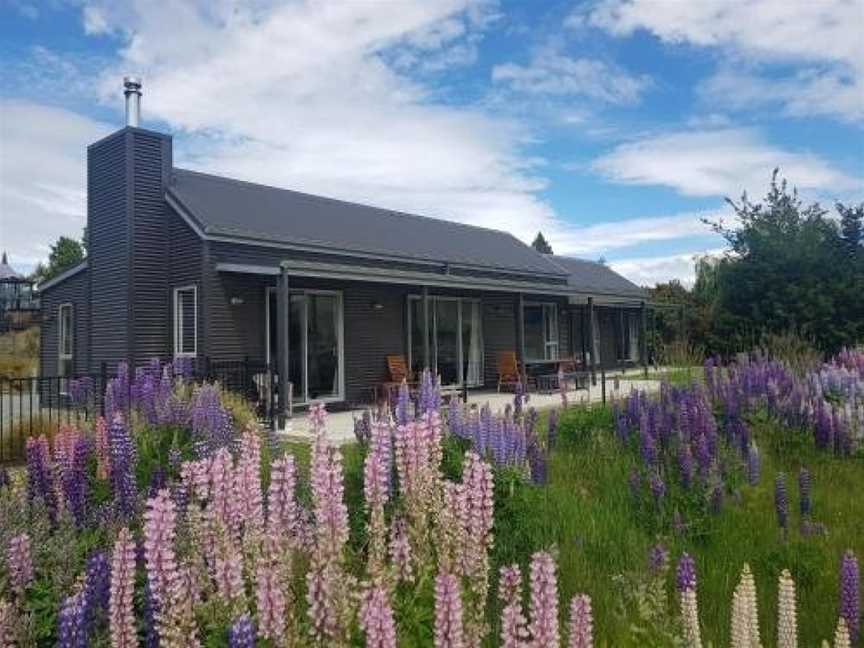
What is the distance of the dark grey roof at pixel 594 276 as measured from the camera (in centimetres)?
2888

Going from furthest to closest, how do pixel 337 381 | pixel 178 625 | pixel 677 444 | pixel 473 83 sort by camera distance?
pixel 337 381, pixel 473 83, pixel 677 444, pixel 178 625

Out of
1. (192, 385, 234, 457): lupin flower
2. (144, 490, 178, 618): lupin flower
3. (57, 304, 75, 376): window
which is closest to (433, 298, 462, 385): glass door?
(57, 304, 75, 376): window

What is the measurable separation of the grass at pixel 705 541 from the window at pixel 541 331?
16.5m

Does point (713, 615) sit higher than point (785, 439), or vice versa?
point (785, 439)

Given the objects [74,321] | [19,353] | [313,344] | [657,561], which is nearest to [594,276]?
[313,344]

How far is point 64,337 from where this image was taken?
57.4ft

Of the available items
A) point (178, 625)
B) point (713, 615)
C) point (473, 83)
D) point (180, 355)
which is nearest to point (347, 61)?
point (473, 83)

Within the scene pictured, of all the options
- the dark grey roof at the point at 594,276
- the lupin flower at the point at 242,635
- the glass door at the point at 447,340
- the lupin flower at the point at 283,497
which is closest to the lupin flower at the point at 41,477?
the lupin flower at the point at 283,497

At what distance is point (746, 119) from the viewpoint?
1391cm

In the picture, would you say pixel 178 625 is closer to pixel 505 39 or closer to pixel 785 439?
pixel 785 439

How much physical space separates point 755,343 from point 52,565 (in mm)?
13364

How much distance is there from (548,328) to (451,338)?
5865 millimetres

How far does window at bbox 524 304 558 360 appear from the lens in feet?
74.6

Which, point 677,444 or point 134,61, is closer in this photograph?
point 677,444
